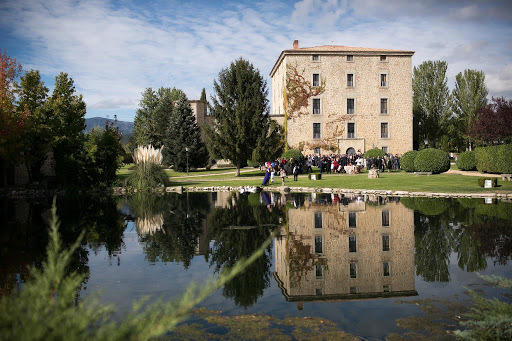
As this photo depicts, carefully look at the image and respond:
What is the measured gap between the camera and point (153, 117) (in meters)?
63.0

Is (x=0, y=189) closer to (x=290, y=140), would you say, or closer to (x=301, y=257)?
(x=301, y=257)

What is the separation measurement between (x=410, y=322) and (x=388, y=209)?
33.1ft

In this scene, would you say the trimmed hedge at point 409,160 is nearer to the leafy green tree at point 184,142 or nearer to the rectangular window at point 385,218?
the rectangular window at point 385,218

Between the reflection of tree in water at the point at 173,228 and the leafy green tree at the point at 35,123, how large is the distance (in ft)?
29.8

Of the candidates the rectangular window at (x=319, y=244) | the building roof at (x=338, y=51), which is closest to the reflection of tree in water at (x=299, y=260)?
the rectangular window at (x=319, y=244)

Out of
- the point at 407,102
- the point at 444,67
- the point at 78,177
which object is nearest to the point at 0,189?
the point at 78,177

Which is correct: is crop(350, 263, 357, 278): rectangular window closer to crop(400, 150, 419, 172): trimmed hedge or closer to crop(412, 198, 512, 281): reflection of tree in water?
crop(412, 198, 512, 281): reflection of tree in water

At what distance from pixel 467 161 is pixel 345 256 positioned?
2527cm

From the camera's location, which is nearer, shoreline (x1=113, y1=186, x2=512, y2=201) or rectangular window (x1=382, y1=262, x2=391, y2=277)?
rectangular window (x1=382, y1=262, x2=391, y2=277)

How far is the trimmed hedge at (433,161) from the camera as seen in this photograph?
28095 millimetres

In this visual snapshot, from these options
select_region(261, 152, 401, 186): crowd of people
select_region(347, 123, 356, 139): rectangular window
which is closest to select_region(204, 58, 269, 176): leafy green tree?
select_region(261, 152, 401, 186): crowd of people

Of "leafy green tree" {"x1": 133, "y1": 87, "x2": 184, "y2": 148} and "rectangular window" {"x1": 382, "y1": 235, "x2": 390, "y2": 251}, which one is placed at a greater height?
"leafy green tree" {"x1": 133, "y1": 87, "x2": 184, "y2": 148}

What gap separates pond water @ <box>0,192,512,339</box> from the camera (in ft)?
17.3

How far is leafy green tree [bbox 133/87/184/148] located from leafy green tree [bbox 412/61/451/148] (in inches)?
1141
